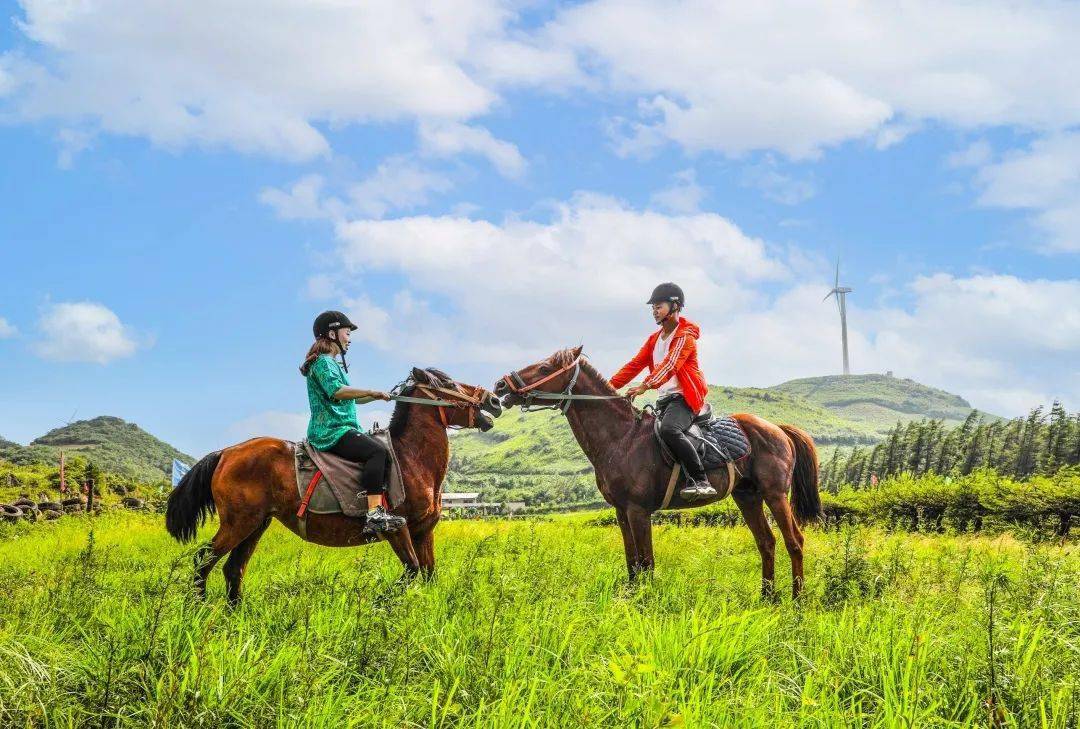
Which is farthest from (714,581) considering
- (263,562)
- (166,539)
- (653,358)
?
(166,539)

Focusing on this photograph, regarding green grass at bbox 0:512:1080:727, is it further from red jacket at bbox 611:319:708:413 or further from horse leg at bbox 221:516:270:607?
red jacket at bbox 611:319:708:413

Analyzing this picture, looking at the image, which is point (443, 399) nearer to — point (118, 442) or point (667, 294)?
point (667, 294)

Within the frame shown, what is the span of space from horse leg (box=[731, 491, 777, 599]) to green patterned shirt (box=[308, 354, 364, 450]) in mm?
4928

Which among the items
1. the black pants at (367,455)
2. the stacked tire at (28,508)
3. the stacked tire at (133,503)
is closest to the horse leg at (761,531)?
the black pants at (367,455)

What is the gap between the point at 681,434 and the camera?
8.59 m

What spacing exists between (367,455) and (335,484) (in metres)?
0.41

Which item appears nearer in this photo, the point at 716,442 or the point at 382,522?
the point at 382,522

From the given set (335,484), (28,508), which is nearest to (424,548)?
(335,484)

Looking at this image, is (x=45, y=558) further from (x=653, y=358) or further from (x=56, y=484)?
(x=56, y=484)

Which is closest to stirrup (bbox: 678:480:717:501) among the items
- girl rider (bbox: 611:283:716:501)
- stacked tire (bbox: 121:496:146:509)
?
girl rider (bbox: 611:283:716:501)

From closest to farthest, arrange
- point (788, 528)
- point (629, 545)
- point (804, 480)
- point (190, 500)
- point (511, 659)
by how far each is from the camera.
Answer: point (511, 659) → point (190, 500) → point (629, 545) → point (788, 528) → point (804, 480)

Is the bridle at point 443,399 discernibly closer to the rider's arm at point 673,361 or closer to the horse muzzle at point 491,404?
the horse muzzle at point 491,404

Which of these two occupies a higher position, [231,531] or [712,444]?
[712,444]

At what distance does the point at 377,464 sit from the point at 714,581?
12.1ft
